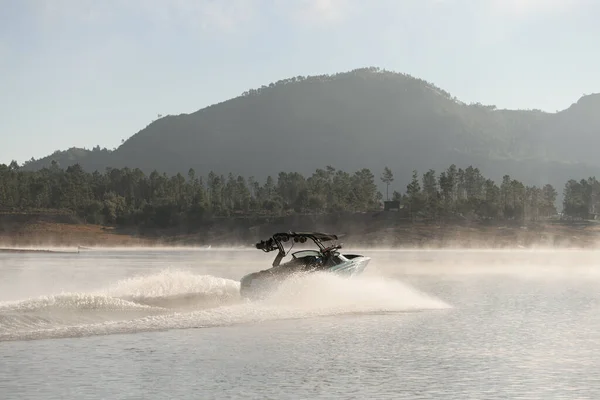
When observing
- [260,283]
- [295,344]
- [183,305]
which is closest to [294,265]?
[260,283]

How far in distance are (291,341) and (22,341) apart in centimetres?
966

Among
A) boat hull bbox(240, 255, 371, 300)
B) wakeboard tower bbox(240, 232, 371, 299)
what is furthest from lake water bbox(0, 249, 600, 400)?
wakeboard tower bbox(240, 232, 371, 299)

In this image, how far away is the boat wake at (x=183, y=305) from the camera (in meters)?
32.6

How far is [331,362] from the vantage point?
27.8 meters

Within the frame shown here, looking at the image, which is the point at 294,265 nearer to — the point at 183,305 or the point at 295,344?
the point at 183,305

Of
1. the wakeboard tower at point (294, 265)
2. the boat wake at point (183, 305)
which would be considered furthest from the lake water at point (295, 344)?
the wakeboard tower at point (294, 265)

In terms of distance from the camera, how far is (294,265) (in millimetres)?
42062

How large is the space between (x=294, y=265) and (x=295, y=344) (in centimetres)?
1087

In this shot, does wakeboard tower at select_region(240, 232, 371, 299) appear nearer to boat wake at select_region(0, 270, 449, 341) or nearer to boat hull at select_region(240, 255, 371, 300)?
boat hull at select_region(240, 255, 371, 300)

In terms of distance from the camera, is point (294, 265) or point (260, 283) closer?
point (260, 283)

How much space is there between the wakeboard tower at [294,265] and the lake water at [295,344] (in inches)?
24.7

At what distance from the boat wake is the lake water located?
7cm

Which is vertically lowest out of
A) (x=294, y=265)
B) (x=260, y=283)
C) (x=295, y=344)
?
(x=295, y=344)

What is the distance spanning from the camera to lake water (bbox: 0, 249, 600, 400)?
23.5 meters
